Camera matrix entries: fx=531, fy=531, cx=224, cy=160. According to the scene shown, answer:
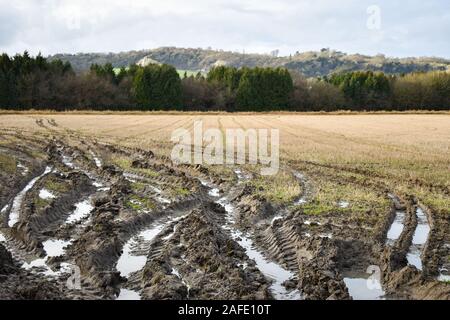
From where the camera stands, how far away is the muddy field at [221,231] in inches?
318

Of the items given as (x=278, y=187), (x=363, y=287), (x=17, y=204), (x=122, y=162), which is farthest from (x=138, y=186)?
(x=363, y=287)

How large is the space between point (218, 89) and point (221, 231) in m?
88.8

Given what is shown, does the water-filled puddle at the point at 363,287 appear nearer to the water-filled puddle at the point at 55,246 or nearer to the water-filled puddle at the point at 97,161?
the water-filled puddle at the point at 55,246

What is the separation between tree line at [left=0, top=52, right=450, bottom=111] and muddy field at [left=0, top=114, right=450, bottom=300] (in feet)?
227

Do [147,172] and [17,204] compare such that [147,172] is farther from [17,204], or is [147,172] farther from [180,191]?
[17,204]

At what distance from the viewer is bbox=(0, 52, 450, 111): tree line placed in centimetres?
8725

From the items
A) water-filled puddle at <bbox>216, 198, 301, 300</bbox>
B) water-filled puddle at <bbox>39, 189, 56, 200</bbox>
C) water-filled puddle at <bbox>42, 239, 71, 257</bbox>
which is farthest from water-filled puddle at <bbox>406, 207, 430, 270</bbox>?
water-filled puddle at <bbox>39, 189, 56, 200</bbox>

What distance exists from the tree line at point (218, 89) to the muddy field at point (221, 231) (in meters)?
69.1

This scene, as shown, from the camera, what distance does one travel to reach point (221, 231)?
1142cm

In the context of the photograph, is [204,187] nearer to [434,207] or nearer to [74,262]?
[434,207]

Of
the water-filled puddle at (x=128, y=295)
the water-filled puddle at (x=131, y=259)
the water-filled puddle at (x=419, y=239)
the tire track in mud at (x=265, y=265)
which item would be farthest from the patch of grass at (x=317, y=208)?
the water-filled puddle at (x=128, y=295)

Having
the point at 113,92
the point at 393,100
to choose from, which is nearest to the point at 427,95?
the point at 393,100

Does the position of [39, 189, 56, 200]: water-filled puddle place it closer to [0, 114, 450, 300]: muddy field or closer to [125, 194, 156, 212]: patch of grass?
[0, 114, 450, 300]: muddy field

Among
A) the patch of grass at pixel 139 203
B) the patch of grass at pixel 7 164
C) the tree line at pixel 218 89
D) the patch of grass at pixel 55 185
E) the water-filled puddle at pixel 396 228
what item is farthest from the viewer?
the tree line at pixel 218 89
